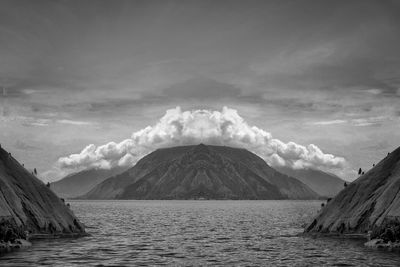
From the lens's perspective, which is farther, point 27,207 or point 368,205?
point 368,205

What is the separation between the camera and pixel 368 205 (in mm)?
63906

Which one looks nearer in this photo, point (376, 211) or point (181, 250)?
point (181, 250)

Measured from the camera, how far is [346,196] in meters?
69.9

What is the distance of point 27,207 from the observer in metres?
61.4

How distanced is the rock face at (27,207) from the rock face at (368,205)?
34.9 metres

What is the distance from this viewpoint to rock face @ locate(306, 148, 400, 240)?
2311 inches

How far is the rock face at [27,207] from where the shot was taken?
55.6m

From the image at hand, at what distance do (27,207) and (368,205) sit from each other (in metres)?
42.4

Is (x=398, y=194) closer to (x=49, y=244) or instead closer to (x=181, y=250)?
(x=181, y=250)

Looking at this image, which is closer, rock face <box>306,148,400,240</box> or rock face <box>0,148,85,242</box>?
rock face <box>0,148,85,242</box>

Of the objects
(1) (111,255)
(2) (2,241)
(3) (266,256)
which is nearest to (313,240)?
(3) (266,256)

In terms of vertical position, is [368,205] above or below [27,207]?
below

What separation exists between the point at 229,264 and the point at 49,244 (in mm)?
22093

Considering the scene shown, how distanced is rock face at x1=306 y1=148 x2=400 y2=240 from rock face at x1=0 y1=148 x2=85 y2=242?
34.9 metres
